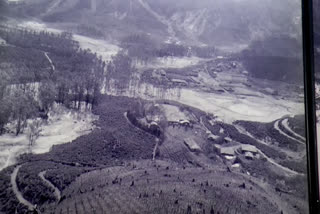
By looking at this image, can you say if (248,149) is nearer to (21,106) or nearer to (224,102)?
(224,102)

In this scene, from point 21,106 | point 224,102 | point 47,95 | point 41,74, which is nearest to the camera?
point 21,106

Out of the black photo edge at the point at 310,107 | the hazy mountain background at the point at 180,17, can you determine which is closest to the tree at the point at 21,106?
the hazy mountain background at the point at 180,17

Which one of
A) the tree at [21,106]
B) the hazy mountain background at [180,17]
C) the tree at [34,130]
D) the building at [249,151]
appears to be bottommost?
the building at [249,151]

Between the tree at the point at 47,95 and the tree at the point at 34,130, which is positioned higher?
the tree at the point at 47,95

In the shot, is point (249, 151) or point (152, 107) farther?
point (152, 107)

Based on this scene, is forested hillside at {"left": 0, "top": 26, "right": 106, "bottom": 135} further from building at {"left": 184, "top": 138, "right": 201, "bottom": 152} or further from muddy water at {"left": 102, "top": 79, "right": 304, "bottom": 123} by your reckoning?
building at {"left": 184, "top": 138, "right": 201, "bottom": 152}

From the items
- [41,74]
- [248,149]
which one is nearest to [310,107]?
[248,149]

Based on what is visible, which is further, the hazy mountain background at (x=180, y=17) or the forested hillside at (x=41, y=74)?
the hazy mountain background at (x=180, y=17)

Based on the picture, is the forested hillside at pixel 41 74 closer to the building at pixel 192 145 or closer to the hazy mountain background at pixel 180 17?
the hazy mountain background at pixel 180 17
